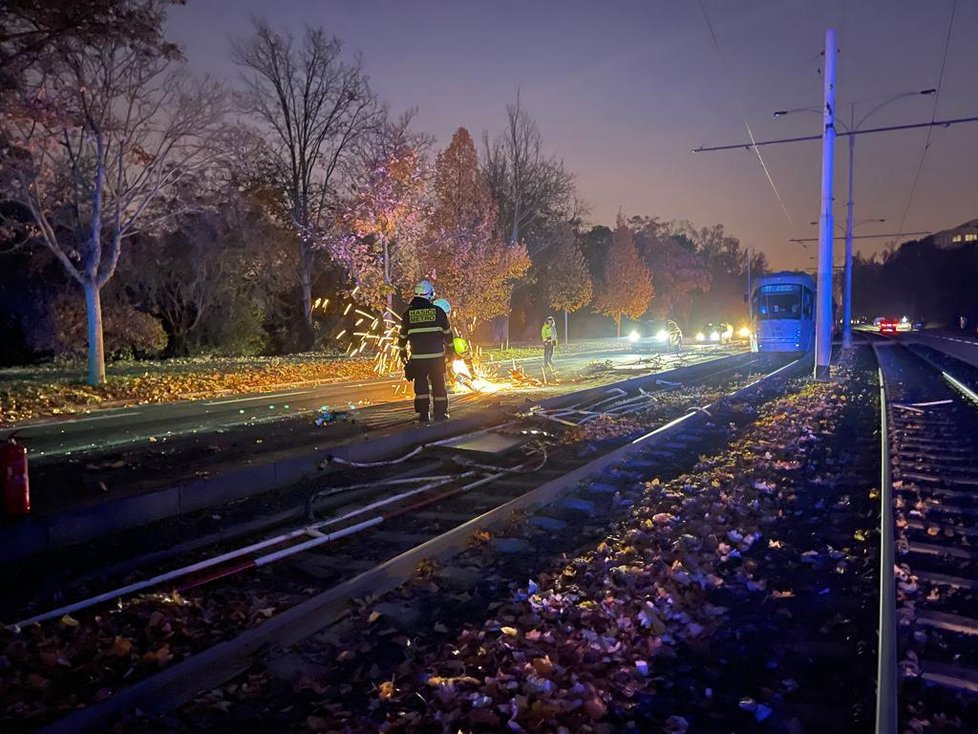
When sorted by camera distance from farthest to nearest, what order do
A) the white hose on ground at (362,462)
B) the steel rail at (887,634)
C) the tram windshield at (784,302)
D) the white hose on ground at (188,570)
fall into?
1. the tram windshield at (784,302)
2. the white hose on ground at (362,462)
3. the white hose on ground at (188,570)
4. the steel rail at (887,634)

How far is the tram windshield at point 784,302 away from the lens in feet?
121

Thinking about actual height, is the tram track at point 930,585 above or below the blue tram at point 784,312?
below

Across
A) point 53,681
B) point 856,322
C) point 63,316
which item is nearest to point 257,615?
point 53,681

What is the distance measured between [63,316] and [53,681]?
86.0 feet

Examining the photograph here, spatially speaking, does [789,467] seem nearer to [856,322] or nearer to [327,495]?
[327,495]

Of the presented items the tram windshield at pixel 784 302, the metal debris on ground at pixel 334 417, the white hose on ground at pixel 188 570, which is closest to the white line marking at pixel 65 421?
the metal debris on ground at pixel 334 417

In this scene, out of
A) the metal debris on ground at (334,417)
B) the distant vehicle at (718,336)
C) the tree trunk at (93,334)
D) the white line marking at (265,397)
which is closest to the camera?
the metal debris on ground at (334,417)

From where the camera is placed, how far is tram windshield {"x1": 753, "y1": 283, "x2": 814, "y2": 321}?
3697 cm

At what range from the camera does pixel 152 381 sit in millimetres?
20594

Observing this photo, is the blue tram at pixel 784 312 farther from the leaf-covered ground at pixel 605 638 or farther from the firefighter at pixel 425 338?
the leaf-covered ground at pixel 605 638

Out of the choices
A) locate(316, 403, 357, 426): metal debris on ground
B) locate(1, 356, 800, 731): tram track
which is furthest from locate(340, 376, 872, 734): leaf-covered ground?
locate(316, 403, 357, 426): metal debris on ground

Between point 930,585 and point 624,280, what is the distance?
55.7m

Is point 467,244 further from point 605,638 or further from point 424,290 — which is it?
point 605,638

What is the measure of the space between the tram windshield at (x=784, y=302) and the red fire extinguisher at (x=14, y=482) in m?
36.5
